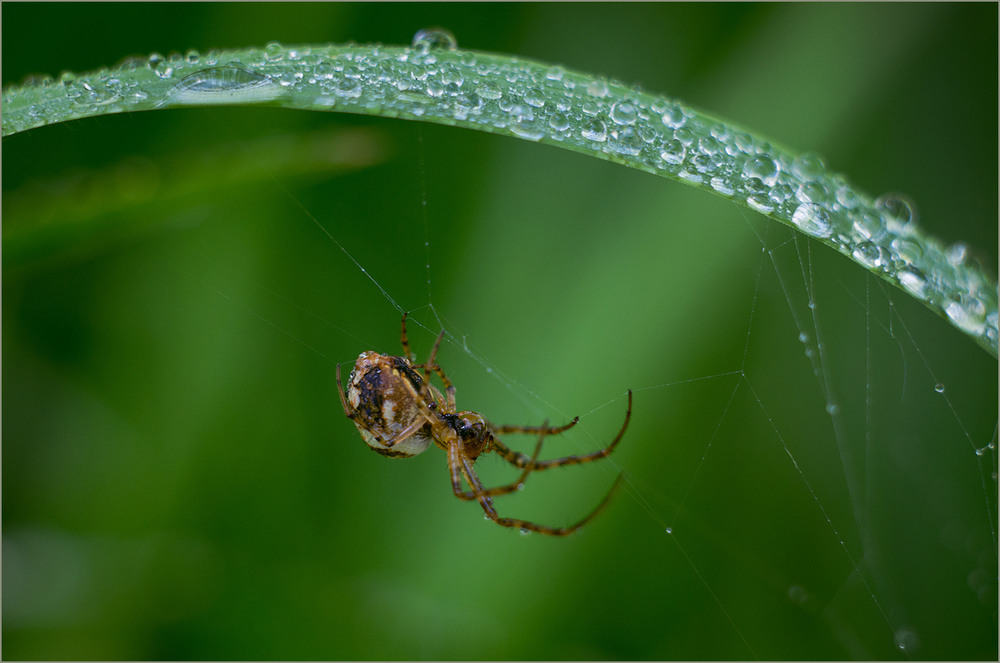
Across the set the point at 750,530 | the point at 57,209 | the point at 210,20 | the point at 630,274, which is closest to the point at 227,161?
the point at 57,209

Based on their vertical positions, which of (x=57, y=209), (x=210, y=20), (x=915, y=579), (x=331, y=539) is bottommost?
(x=915, y=579)

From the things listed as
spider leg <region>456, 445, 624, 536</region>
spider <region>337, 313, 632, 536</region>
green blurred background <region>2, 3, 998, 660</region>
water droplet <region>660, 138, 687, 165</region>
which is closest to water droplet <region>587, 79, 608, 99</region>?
water droplet <region>660, 138, 687, 165</region>

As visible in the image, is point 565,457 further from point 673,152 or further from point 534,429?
point 673,152

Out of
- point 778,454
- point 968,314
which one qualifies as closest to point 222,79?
point 968,314

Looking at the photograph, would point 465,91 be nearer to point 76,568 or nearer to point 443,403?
point 443,403

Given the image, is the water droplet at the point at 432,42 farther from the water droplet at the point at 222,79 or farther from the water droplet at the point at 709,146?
the water droplet at the point at 709,146

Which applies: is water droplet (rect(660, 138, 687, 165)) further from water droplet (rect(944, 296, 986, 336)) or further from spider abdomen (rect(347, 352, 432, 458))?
spider abdomen (rect(347, 352, 432, 458))
